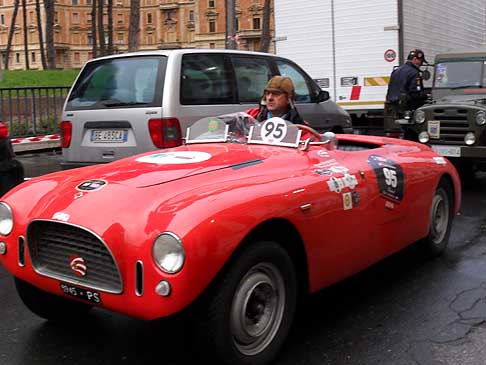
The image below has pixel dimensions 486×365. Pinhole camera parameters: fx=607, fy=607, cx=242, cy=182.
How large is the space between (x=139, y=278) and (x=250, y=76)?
541 cm

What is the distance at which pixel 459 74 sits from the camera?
393 inches

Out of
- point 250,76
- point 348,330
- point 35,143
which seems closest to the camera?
point 348,330

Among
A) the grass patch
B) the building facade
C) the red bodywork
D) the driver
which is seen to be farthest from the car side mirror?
the building facade

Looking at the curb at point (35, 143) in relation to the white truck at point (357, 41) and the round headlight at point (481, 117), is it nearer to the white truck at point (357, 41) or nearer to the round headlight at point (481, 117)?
the white truck at point (357, 41)

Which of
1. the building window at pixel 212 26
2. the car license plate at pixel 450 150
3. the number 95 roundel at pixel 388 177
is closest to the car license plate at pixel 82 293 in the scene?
the number 95 roundel at pixel 388 177

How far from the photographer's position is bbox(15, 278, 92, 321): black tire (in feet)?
12.4

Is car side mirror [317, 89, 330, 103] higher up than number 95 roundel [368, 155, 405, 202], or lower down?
higher up

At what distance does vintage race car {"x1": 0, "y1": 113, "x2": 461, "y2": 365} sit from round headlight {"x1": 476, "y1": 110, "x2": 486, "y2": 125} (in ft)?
15.2

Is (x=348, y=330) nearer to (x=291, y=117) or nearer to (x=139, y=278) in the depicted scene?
(x=139, y=278)

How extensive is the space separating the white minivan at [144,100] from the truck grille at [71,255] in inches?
133

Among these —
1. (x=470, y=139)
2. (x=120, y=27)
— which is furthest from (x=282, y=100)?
(x=120, y=27)

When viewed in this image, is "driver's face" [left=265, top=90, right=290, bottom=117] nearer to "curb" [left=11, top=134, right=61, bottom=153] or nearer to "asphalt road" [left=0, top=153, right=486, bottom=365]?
"asphalt road" [left=0, top=153, right=486, bottom=365]

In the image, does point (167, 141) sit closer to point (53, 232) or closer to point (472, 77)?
point (53, 232)

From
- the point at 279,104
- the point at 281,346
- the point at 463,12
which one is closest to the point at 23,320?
the point at 281,346
